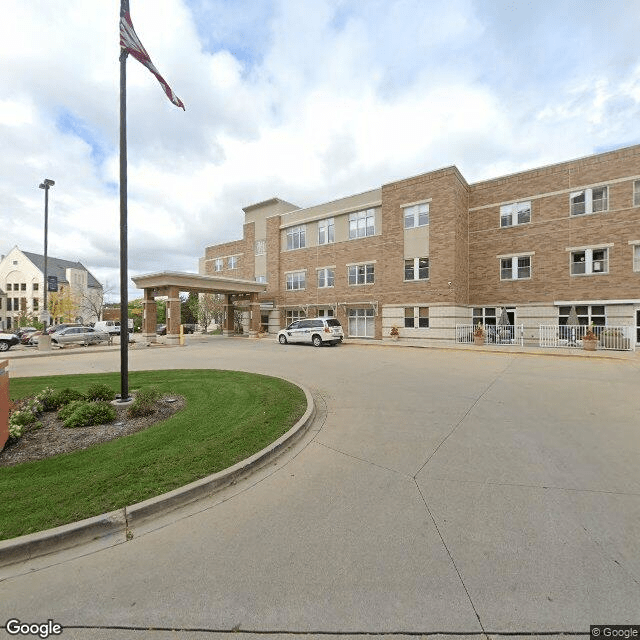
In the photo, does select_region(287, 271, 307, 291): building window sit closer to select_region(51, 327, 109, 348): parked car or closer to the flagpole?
select_region(51, 327, 109, 348): parked car

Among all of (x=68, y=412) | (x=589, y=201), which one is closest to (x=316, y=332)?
(x=68, y=412)

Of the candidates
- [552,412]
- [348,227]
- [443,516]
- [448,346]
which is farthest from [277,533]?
[348,227]

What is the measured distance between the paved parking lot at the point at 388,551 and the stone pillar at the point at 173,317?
22927mm

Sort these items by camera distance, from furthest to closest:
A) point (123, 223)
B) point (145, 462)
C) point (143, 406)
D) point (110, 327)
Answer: point (110, 327)
point (123, 223)
point (143, 406)
point (145, 462)

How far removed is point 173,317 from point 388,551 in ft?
87.5

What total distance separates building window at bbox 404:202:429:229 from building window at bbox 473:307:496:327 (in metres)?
7.74

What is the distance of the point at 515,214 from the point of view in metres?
24.3

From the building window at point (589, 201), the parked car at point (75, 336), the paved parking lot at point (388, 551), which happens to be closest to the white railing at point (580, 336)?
the building window at point (589, 201)

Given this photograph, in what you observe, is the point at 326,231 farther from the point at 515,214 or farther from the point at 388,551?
the point at 388,551

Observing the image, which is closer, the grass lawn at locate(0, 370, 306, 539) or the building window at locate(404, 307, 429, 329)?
the grass lawn at locate(0, 370, 306, 539)

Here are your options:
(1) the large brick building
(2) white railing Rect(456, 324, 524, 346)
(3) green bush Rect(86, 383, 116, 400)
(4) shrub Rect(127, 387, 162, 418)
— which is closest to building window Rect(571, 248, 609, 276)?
(1) the large brick building

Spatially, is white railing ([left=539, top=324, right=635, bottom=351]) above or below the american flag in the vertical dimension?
below

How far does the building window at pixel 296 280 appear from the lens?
1261 inches

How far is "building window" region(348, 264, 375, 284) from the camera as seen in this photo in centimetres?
2794
